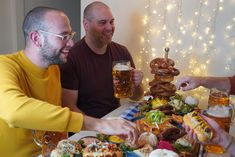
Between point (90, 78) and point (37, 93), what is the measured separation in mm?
526

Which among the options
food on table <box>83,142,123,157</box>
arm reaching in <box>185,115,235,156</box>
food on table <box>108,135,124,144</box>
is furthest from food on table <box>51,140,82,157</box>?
arm reaching in <box>185,115,235,156</box>

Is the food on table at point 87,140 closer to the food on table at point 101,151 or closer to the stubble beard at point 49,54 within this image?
the food on table at point 101,151

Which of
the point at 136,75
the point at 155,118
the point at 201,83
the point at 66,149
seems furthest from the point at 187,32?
the point at 66,149

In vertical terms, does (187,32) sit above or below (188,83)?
above

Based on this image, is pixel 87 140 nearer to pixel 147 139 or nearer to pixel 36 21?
pixel 147 139

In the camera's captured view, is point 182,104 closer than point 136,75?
Yes

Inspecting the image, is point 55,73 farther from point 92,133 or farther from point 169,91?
point 169,91

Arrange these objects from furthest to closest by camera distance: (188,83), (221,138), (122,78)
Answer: (188,83) → (122,78) → (221,138)

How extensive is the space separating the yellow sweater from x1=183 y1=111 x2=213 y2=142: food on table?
386 mm

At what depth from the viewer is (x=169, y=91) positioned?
1.60 m

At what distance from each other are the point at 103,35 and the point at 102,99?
410 mm

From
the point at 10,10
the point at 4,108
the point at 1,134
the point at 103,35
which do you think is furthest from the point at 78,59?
the point at 10,10

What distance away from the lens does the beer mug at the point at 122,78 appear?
1.50m

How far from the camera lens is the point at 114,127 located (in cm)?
107
